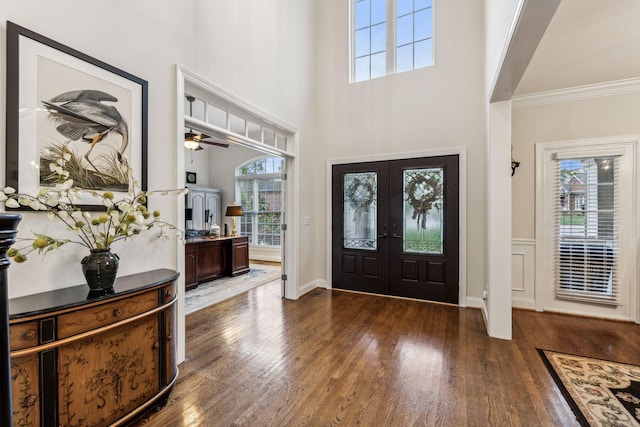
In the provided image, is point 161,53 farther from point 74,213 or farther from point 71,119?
point 74,213

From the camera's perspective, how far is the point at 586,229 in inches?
146

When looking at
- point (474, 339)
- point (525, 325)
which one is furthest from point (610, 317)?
point (474, 339)

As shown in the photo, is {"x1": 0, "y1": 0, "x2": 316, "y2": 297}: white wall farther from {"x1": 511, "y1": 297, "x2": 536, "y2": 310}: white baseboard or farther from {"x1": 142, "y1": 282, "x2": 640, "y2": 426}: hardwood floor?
{"x1": 511, "y1": 297, "x2": 536, "y2": 310}: white baseboard

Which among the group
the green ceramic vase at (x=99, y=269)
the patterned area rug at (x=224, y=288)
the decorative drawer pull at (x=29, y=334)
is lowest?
the patterned area rug at (x=224, y=288)

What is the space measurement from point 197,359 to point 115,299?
1229mm

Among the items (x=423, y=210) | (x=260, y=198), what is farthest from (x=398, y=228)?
(x=260, y=198)

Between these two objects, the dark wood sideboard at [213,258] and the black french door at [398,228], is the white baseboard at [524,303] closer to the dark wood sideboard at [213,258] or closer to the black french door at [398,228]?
the black french door at [398,228]

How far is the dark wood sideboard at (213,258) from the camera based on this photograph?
4949 mm

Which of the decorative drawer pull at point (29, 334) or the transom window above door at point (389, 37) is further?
the transom window above door at point (389, 37)

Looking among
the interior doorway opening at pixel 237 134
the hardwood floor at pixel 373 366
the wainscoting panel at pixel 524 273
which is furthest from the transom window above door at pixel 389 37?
the hardwood floor at pixel 373 366

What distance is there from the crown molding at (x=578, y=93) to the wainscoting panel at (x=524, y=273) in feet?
6.07

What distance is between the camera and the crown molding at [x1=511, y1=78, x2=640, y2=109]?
3523mm

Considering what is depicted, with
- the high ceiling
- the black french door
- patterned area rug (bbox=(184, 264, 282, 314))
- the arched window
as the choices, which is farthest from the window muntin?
the arched window

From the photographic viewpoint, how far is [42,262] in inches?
68.8
